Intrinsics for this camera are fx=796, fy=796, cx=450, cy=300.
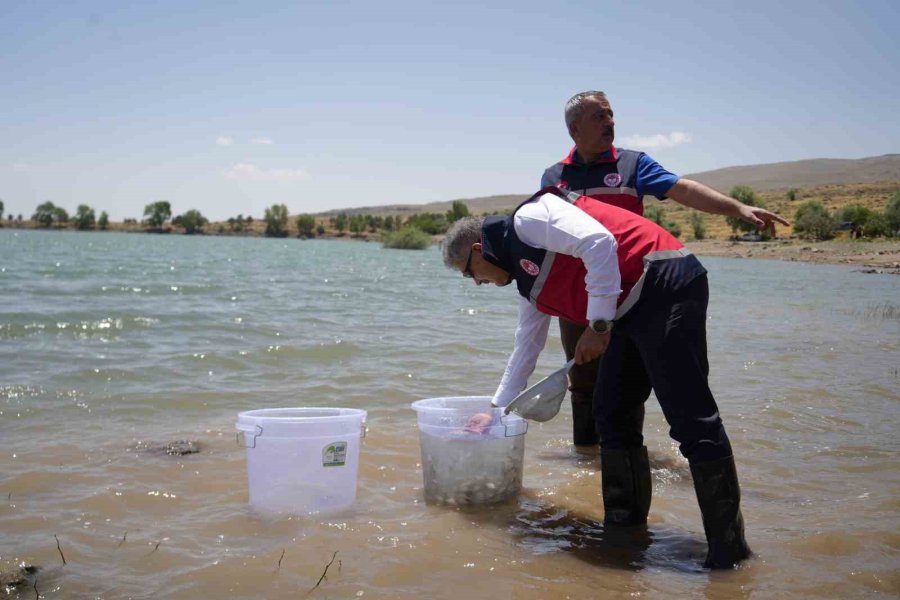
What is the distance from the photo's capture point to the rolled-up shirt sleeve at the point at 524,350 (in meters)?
4.06

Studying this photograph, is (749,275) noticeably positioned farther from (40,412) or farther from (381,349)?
(40,412)

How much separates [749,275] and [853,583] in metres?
29.0

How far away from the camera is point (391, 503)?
13.6ft

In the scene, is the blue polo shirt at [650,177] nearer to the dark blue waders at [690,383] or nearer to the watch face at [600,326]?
the dark blue waders at [690,383]

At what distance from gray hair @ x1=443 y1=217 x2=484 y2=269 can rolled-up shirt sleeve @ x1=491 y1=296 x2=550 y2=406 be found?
2.12ft

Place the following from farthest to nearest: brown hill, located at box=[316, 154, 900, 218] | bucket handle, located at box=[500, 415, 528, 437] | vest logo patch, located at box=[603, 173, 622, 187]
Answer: brown hill, located at box=[316, 154, 900, 218], vest logo patch, located at box=[603, 173, 622, 187], bucket handle, located at box=[500, 415, 528, 437]

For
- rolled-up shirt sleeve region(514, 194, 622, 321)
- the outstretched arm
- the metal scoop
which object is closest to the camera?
rolled-up shirt sleeve region(514, 194, 622, 321)

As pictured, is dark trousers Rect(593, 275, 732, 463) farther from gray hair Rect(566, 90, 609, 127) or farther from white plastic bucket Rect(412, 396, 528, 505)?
gray hair Rect(566, 90, 609, 127)

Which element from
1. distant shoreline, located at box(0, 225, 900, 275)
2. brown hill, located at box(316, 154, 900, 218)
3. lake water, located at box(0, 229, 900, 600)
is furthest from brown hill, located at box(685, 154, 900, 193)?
lake water, located at box(0, 229, 900, 600)

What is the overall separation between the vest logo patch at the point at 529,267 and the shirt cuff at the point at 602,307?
0.31 m

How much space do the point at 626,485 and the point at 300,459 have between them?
5.10ft

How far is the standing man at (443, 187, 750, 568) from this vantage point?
315 cm

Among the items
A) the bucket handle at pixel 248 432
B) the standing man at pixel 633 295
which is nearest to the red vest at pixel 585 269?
the standing man at pixel 633 295

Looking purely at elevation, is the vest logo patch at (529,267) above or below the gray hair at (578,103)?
below
